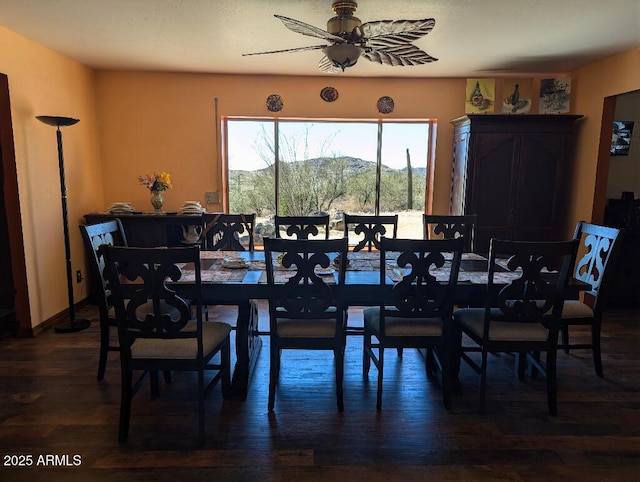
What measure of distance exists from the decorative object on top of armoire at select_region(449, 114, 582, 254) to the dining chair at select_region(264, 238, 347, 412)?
2.36 m

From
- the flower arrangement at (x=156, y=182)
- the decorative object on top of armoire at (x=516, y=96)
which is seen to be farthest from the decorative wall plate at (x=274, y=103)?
the decorative object on top of armoire at (x=516, y=96)

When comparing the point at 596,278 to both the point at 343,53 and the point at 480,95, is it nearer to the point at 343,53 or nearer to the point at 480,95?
the point at 343,53

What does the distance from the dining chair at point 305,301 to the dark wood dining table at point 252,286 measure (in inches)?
4.0

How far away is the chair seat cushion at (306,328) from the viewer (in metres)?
2.29

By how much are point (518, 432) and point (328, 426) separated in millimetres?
1025

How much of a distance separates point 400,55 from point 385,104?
2023 millimetres

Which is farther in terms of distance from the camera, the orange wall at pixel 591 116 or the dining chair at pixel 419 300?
the orange wall at pixel 591 116

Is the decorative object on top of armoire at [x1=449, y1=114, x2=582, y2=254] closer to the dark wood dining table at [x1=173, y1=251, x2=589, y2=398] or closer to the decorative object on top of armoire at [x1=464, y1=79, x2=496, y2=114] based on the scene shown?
the decorative object on top of armoire at [x1=464, y1=79, x2=496, y2=114]

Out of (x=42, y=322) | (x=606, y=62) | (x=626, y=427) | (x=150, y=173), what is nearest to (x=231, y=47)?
(x=150, y=173)

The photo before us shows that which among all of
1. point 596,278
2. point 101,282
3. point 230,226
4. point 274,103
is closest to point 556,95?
point 596,278

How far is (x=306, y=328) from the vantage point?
2.31 meters

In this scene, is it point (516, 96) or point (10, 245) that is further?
point (516, 96)

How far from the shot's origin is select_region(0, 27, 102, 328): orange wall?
10.5 feet

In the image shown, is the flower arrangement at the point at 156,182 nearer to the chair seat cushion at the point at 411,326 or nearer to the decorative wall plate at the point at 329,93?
the decorative wall plate at the point at 329,93
